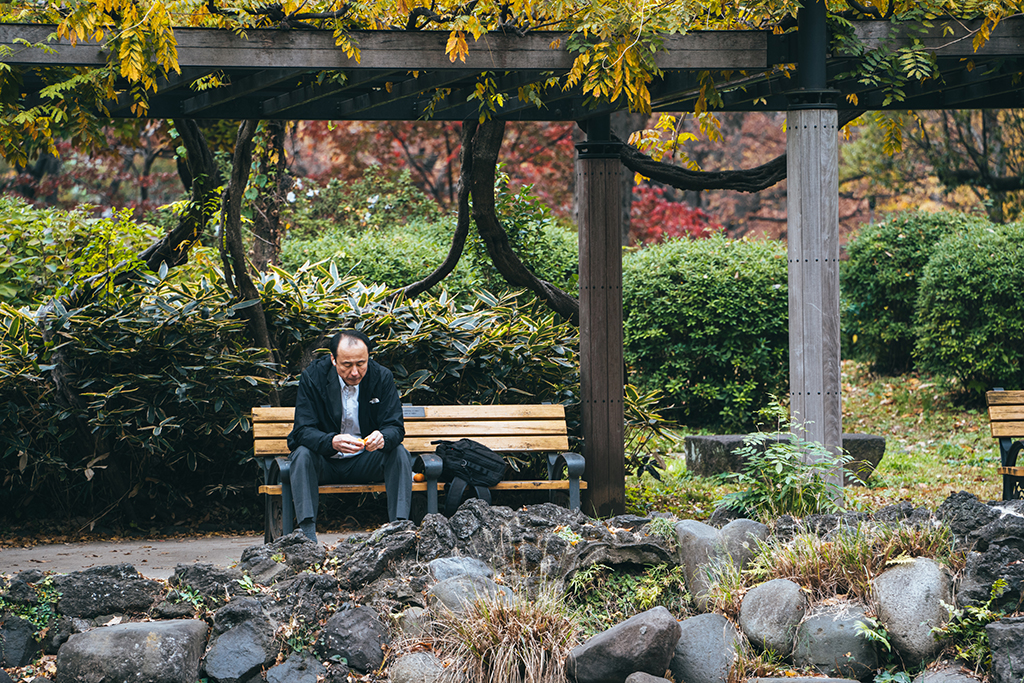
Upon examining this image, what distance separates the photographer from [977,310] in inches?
428

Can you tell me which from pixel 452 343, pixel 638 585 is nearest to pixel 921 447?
pixel 452 343

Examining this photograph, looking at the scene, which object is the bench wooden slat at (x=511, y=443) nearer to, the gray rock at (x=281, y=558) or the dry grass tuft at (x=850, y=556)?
the gray rock at (x=281, y=558)

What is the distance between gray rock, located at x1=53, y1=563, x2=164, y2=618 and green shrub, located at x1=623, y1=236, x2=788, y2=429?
7045mm

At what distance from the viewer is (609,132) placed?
6391 millimetres

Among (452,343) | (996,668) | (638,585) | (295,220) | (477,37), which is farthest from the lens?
(295,220)

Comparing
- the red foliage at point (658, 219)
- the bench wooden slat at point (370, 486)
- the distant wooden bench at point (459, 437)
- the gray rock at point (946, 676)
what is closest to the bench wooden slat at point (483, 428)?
the distant wooden bench at point (459, 437)

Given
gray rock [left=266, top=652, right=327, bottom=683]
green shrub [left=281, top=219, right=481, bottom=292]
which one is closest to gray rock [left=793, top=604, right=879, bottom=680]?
gray rock [left=266, top=652, right=327, bottom=683]

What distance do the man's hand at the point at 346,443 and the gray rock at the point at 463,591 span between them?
1.34 metres

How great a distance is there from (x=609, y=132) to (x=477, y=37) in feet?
4.87

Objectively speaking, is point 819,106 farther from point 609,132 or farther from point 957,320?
point 957,320

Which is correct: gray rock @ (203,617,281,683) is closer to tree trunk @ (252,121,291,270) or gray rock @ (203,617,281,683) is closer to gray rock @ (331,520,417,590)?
gray rock @ (331,520,417,590)

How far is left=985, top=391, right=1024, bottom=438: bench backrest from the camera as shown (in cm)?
651

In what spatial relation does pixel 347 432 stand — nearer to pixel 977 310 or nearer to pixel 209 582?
pixel 209 582

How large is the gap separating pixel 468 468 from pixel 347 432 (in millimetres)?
733
